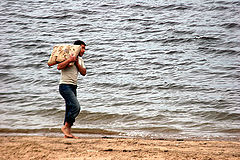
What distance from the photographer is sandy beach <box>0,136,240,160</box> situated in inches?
222

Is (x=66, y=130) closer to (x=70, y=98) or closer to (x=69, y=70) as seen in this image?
(x=70, y=98)

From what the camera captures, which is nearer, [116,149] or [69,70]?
[116,149]

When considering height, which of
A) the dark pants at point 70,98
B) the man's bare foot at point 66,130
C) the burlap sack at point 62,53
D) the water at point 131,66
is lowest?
the water at point 131,66

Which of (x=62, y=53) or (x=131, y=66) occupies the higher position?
(x=62, y=53)

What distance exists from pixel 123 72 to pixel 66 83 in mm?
7568

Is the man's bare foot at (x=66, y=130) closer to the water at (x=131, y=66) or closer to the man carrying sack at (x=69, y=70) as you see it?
the man carrying sack at (x=69, y=70)

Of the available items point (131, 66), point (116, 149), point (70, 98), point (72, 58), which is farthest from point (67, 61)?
point (131, 66)

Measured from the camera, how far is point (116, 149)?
620 cm

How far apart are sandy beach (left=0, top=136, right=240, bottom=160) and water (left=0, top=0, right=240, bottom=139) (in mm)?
1223

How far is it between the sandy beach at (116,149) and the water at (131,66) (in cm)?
122

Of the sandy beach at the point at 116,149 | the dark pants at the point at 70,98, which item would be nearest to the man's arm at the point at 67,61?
the dark pants at the point at 70,98

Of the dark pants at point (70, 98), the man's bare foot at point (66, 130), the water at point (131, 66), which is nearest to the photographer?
the dark pants at point (70, 98)

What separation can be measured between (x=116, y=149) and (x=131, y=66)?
8.57 meters

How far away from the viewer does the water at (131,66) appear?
9.19 m
